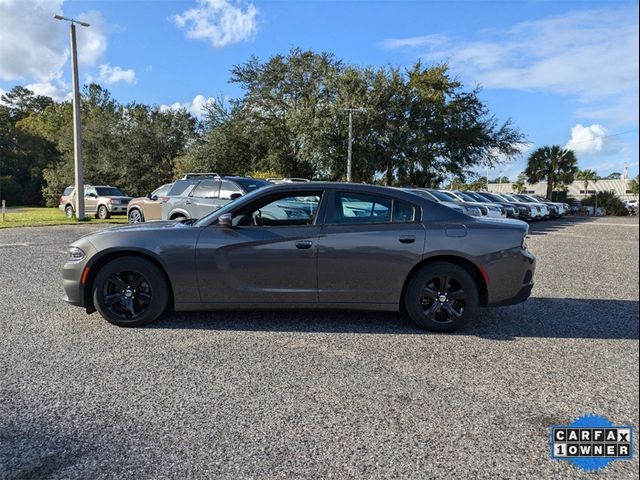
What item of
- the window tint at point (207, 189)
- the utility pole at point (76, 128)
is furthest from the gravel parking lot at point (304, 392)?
the utility pole at point (76, 128)

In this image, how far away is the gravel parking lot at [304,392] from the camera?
2553mm

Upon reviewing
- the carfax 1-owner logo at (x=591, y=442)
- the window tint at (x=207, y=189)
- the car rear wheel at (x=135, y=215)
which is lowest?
the carfax 1-owner logo at (x=591, y=442)

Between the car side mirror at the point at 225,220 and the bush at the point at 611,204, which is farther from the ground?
the bush at the point at 611,204

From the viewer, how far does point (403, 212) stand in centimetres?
486

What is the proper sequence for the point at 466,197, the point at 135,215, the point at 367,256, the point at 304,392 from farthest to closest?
the point at 466,197, the point at 135,215, the point at 367,256, the point at 304,392

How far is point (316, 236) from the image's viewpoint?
4746 millimetres

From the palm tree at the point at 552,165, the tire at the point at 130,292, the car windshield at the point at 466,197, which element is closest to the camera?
the tire at the point at 130,292

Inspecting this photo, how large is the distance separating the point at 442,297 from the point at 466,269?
413 millimetres

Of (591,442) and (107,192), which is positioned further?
(107,192)

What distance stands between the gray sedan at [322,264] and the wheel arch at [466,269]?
1 centimetres

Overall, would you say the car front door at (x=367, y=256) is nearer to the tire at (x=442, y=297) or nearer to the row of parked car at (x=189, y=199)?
the tire at (x=442, y=297)

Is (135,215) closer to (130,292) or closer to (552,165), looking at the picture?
(130,292)

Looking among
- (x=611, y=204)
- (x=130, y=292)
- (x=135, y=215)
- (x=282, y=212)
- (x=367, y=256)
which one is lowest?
(x=130, y=292)

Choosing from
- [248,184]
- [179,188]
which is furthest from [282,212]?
[179,188]
